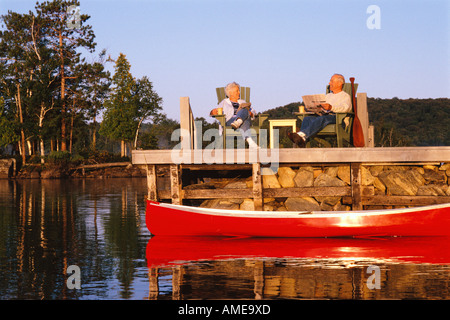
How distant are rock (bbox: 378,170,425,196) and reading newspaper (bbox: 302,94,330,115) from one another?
1.62 meters

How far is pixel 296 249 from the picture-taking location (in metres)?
9.88

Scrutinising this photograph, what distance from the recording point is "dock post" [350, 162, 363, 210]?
1096cm

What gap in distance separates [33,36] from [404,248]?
42.6 metres

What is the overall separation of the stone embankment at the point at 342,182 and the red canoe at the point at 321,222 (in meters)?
0.72

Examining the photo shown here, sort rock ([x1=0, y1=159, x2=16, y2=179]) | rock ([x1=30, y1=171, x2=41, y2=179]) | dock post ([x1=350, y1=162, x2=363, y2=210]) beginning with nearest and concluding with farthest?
dock post ([x1=350, y1=162, x2=363, y2=210])
rock ([x1=0, y1=159, x2=16, y2=179])
rock ([x1=30, y1=171, x2=41, y2=179])

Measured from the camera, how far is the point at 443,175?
1112 cm

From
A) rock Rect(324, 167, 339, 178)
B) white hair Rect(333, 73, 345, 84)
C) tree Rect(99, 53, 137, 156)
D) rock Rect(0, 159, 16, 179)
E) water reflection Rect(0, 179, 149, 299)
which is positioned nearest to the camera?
water reflection Rect(0, 179, 149, 299)

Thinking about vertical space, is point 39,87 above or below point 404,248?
above

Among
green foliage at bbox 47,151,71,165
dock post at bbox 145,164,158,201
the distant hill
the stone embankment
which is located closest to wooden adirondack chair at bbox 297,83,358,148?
the stone embankment

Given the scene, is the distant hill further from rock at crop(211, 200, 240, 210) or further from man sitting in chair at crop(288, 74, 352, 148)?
rock at crop(211, 200, 240, 210)

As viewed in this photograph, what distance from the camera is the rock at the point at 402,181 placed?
11.0m
